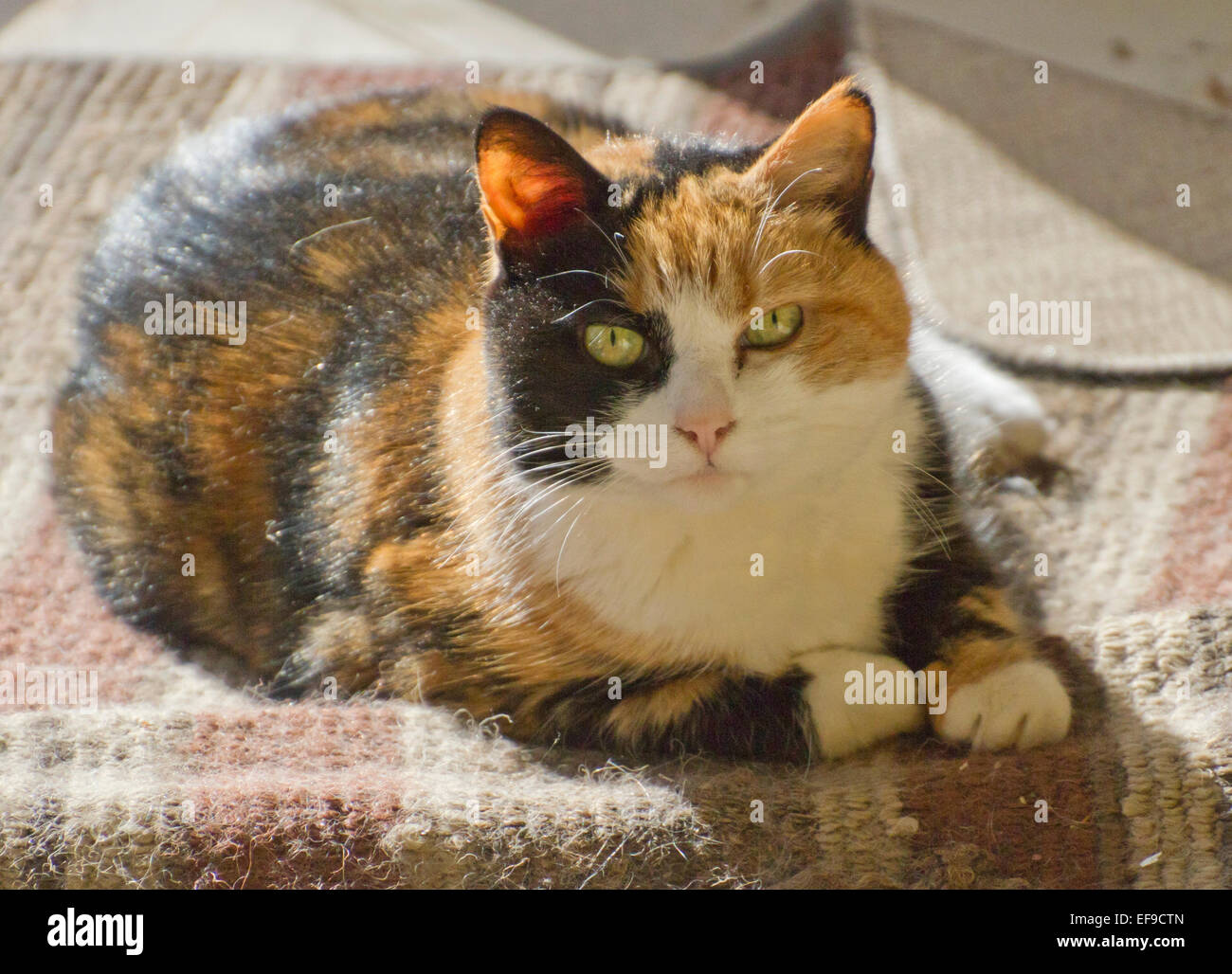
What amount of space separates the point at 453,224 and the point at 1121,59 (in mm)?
1639

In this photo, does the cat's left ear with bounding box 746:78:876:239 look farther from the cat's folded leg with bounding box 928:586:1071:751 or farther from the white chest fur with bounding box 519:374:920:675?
the cat's folded leg with bounding box 928:586:1071:751

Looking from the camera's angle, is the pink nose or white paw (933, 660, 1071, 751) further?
white paw (933, 660, 1071, 751)

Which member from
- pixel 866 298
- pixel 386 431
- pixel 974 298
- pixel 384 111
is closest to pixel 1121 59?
pixel 974 298

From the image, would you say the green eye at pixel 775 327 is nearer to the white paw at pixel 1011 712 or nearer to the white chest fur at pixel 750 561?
the white chest fur at pixel 750 561

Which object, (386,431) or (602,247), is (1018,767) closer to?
(602,247)

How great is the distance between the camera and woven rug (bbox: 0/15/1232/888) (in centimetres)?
91

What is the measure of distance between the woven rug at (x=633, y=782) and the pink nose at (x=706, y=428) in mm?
276

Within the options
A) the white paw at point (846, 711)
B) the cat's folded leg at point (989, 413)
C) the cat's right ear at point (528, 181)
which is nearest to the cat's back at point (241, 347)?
the cat's right ear at point (528, 181)

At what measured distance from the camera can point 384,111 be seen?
5.01ft

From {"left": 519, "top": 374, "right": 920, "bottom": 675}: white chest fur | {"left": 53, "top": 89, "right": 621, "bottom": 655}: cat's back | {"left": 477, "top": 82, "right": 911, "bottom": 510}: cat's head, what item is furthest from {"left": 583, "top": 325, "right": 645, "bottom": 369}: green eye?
{"left": 53, "top": 89, "right": 621, "bottom": 655}: cat's back

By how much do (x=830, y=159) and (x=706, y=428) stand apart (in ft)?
0.90

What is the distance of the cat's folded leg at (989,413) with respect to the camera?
1.34 meters

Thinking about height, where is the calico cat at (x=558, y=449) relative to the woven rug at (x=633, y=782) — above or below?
above

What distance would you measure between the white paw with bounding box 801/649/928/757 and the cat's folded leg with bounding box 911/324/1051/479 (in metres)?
0.36
